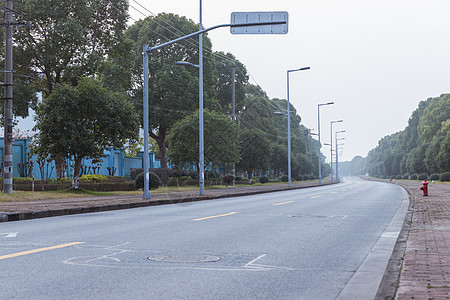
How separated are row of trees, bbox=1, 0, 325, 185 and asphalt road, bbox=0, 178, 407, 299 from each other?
18.5 metres

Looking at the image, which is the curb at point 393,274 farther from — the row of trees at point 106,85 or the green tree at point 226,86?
the green tree at point 226,86

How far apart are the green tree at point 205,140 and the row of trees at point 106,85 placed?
0.28 ft

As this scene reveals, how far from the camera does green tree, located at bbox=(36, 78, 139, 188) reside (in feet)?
99.4

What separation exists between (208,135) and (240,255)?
3831 cm

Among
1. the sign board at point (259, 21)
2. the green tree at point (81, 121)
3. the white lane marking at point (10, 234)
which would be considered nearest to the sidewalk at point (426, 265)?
the white lane marking at point (10, 234)

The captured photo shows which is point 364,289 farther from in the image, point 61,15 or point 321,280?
point 61,15

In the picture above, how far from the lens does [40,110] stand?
31250mm

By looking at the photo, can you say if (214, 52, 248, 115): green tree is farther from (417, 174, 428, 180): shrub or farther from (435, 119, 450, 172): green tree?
(417, 174, 428, 180): shrub

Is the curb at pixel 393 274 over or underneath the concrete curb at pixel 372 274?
over

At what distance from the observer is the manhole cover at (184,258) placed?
758cm

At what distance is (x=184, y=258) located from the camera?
7758 mm

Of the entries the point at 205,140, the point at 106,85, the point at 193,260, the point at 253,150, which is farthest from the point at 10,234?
the point at 253,150

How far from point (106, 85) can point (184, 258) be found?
136ft

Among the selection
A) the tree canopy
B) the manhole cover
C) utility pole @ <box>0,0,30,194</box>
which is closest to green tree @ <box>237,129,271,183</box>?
the tree canopy
